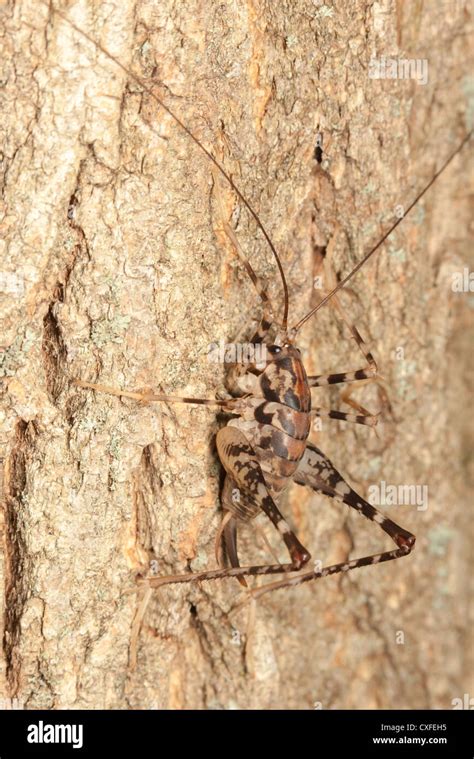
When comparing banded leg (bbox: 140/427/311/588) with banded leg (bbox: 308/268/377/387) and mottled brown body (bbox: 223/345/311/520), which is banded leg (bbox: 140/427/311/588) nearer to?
mottled brown body (bbox: 223/345/311/520)

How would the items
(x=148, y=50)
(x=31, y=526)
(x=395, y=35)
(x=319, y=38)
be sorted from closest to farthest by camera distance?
(x=148, y=50)
(x=31, y=526)
(x=319, y=38)
(x=395, y=35)

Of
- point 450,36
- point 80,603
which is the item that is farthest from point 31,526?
point 450,36

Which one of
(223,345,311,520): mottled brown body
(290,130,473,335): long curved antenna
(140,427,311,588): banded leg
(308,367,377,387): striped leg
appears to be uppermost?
(290,130,473,335): long curved antenna

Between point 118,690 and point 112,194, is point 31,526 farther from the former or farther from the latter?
point 112,194

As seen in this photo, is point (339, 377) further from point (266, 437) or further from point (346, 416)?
point (266, 437)

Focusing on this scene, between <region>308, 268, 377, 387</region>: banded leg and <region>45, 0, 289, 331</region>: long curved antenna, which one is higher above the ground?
<region>45, 0, 289, 331</region>: long curved antenna

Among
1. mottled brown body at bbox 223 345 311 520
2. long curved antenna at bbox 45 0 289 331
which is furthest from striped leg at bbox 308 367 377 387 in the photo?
long curved antenna at bbox 45 0 289 331
